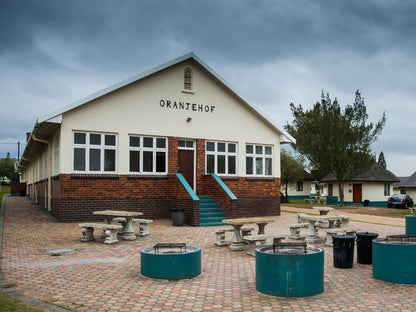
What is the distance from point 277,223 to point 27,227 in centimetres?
959

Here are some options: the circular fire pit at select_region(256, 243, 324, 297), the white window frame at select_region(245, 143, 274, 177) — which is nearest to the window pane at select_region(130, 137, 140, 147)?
the white window frame at select_region(245, 143, 274, 177)

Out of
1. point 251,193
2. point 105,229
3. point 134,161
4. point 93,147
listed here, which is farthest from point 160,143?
point 105,229

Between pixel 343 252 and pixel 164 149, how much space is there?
10.7 meters

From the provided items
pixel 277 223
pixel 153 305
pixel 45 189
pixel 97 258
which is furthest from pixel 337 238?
pixel 45 189

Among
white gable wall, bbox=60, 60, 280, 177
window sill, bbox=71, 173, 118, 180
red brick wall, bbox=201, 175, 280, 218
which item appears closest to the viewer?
window sill, bbox=71, 173, 118, 180

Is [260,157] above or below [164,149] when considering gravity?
below

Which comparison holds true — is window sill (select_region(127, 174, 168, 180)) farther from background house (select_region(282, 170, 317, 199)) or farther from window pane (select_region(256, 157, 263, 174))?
background house (select_region(282, 170, 317, 199))

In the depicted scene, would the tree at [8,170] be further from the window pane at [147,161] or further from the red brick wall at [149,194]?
the window pane at [147,161]

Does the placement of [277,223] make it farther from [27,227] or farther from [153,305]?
[153,305]

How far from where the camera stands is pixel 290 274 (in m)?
6.05

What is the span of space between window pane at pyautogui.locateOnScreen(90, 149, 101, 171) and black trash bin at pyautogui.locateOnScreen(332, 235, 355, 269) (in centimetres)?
1063

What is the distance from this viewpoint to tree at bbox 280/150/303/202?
46.7 metres

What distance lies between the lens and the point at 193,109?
18266 millimetres

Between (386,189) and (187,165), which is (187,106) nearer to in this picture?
(187,165)
